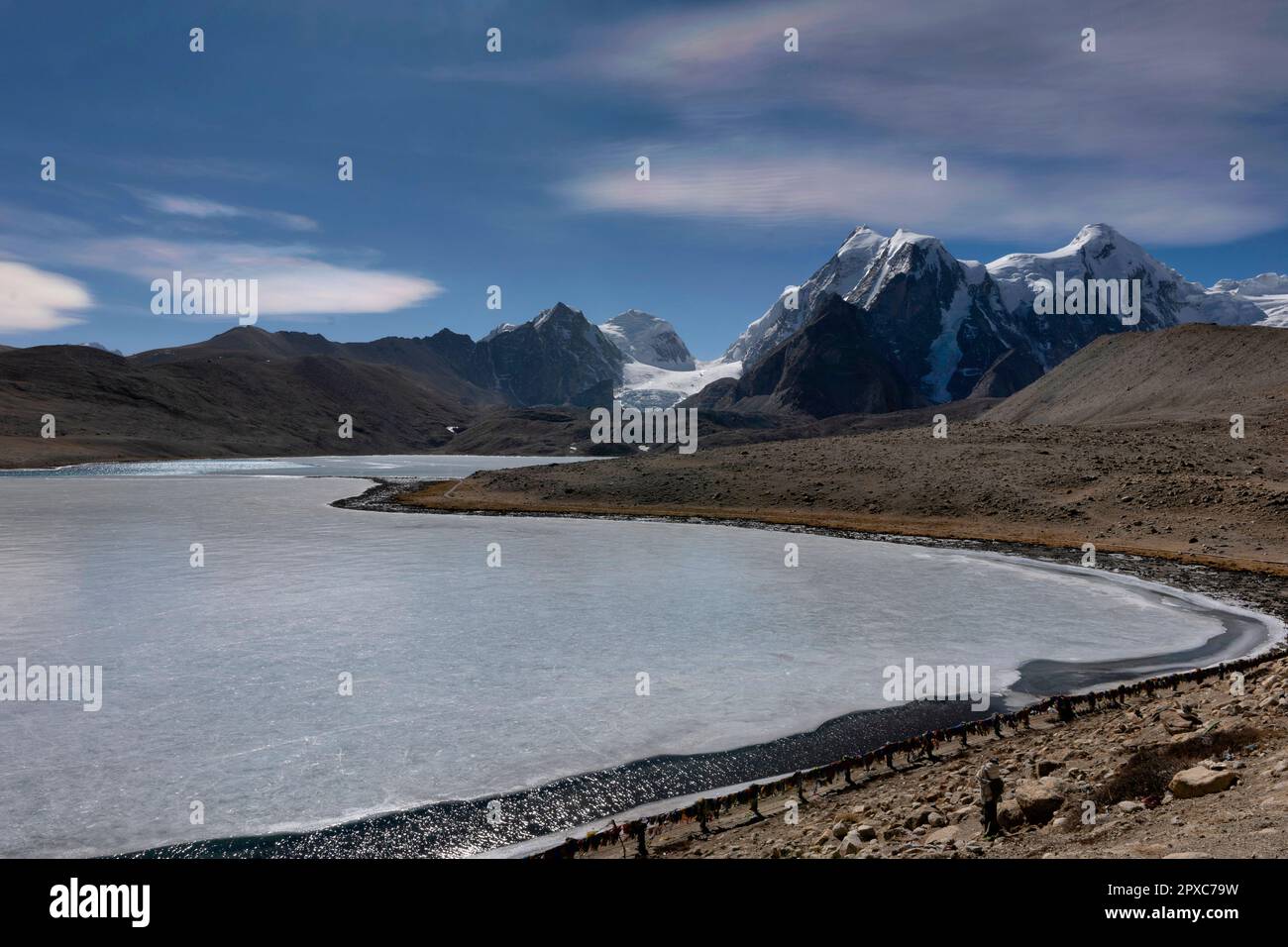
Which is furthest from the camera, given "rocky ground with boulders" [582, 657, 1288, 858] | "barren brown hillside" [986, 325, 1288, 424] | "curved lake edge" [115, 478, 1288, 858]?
"barren brown hillside" [986, 325, 1288, 424]

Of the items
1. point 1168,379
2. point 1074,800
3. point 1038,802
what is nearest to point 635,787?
point 1038,802

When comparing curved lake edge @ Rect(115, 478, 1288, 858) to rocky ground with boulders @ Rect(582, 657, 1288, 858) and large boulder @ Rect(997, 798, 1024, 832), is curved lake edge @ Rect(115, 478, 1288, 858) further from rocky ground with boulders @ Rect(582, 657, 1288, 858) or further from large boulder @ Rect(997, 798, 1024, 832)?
large boulder @ Rect(997, 798, 1024, 832)

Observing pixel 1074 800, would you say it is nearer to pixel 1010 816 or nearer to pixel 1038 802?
pixel 1038 802

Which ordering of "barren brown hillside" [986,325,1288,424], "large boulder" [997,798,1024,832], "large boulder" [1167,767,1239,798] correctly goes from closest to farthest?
"large boulder" [1167,767,1239,798], "large boulder" [997,798,1024,832], "barren brown hillside" [986,325,1288,424]

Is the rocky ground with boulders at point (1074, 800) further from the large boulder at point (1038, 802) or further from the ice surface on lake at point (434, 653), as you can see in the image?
the ice surface on lake at point (434, 653)

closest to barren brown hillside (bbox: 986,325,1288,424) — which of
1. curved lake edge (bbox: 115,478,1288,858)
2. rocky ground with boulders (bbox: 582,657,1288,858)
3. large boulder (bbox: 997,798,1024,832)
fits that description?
curved lake edge (bbox: 115,478,1288,858)

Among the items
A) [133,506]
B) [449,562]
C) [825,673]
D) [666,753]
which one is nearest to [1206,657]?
[825,673]
